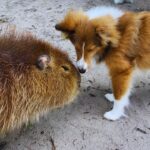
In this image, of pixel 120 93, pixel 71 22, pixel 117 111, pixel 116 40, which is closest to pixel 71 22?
pixel 71 22

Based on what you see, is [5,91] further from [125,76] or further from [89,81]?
[89,81]

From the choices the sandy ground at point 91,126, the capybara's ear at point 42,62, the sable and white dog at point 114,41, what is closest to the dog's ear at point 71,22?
the sable and white dog at point 114,41

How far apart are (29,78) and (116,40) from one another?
2.52ft

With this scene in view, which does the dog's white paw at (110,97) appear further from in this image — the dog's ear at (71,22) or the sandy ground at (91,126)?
the dog's ear at (71,22)

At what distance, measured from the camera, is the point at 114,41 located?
3252 millimetres

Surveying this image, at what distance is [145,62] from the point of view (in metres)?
3.48

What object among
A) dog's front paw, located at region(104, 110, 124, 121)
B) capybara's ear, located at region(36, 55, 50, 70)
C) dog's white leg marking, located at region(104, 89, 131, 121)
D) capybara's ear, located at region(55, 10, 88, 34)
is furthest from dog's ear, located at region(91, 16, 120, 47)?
dog's front paw, located at region(104, 110, 124, 121)

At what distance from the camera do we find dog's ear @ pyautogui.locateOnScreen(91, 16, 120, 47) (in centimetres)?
315

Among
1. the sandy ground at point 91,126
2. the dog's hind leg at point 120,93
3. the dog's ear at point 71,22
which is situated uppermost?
the dog's ear at point 71,22

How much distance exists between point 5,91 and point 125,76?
102 centimetres

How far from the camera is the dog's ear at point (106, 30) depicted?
3.15 metres

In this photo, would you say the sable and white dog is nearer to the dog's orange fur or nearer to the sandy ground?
the dog's orange fur

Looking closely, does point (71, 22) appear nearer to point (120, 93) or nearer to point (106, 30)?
point (106, 30)

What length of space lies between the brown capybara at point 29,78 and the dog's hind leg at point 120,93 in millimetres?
389
